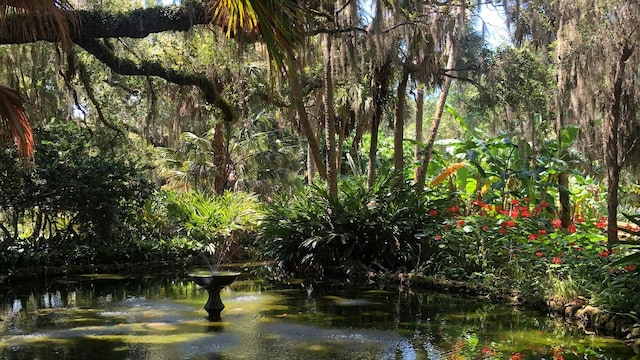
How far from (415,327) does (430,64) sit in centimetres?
661

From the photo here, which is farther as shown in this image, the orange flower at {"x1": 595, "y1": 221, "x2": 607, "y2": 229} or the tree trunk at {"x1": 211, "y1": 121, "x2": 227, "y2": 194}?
the tree trunk at {"x1": 211, "y1": 121, "x2": 227, "y2": 194}

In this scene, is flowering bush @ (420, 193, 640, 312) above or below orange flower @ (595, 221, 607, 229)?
below

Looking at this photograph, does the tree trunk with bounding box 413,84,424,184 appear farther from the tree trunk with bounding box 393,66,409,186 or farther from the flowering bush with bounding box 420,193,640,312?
the flowering bush with bounding box 420,193,640,312

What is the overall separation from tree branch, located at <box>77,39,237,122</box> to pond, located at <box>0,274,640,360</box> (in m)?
3.24

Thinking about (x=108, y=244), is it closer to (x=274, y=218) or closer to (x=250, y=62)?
(x=274, y=218)

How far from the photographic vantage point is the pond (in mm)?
5434

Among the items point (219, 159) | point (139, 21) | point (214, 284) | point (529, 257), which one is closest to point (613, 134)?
point (529, 257)

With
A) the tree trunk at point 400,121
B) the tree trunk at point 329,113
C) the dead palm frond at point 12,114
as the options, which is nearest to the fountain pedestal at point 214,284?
the dead palm frond at point 12,114

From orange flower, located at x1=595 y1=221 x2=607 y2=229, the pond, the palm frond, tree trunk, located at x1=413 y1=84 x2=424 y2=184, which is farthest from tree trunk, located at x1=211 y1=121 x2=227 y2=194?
the palm frond

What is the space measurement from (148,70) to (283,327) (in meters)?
4.92

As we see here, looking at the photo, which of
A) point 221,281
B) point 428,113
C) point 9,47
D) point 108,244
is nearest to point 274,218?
point 108,244

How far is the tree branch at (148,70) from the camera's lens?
8594 mm

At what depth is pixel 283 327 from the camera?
21.6ft

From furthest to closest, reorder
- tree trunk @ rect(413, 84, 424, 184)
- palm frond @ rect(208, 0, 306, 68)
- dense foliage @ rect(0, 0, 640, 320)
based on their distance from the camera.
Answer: tree trunk @ rect(413, 84, 424, 184)
dense foliage @ rect(0, 0, 640, 320)
palm frond @ rect(208, 0, 306, 68)
